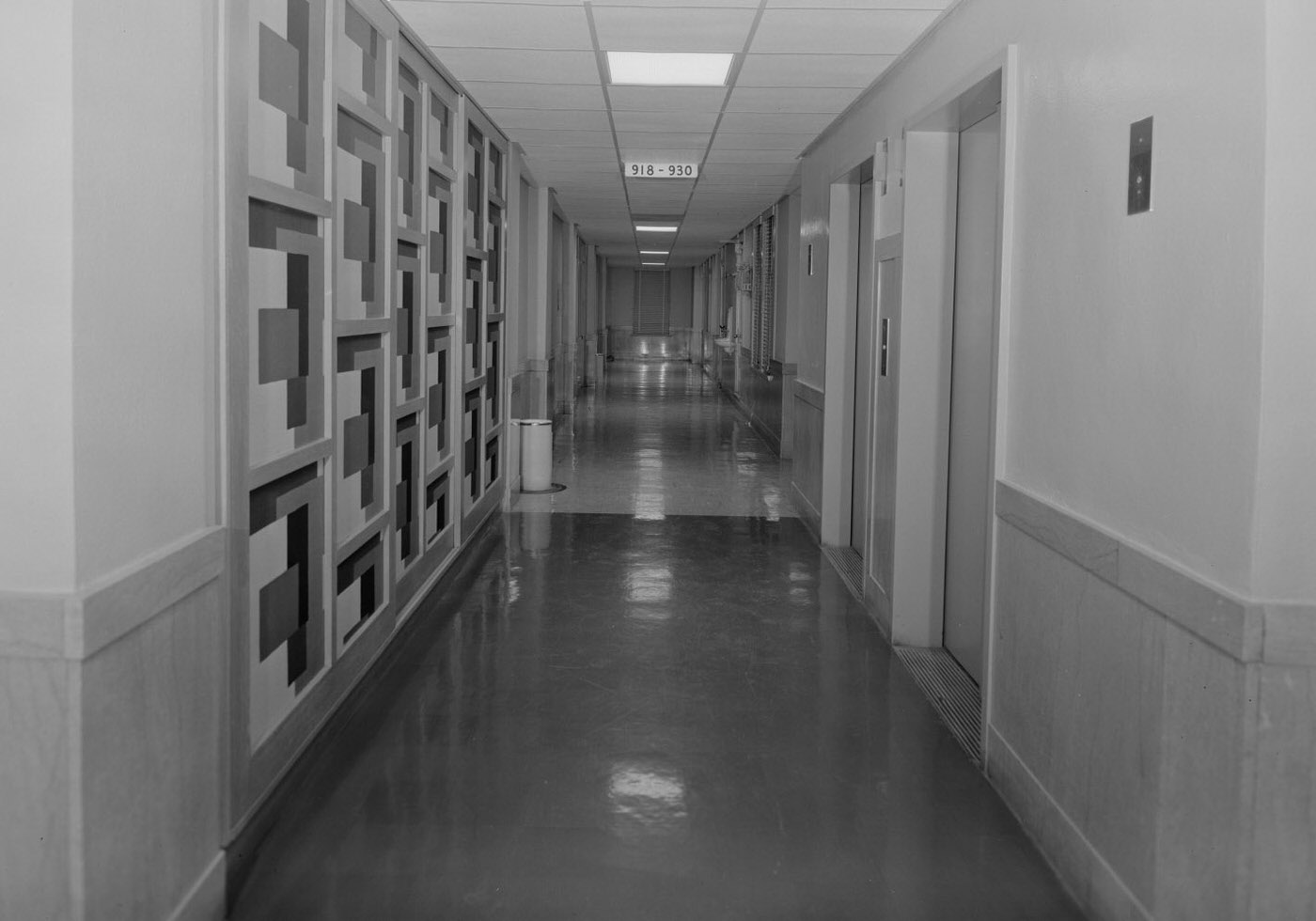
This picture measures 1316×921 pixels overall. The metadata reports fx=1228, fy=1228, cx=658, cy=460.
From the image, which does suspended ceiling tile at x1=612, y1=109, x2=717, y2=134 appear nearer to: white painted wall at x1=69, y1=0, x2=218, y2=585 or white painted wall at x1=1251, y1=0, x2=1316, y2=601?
white painted wall at x1=69, y1=0, x2=218, y2=585

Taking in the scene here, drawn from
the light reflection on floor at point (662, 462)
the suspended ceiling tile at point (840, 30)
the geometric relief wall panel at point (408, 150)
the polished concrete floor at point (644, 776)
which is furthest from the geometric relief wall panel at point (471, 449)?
the suspended ceiling tile at point (840, 30)

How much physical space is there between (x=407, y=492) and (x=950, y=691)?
8.43 feet

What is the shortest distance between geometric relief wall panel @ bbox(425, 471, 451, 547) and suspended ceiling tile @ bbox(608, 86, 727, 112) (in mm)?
2247

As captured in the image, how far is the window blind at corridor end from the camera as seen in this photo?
35.1 metres

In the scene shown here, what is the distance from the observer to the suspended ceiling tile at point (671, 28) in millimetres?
4777

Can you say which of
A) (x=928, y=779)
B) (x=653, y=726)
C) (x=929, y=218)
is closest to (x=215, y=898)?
(x=653, y=726)

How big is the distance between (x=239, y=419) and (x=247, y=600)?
491 mm

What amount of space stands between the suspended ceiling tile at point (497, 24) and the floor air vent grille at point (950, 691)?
2985mm

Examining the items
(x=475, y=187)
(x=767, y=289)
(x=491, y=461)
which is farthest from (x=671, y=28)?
(x=767, y=289)

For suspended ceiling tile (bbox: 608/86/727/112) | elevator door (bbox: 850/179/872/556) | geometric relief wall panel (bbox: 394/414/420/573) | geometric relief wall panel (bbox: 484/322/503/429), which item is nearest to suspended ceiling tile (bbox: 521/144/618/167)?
geometric relief wall panel (bbox: 484/322/503/429)

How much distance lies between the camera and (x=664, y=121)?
7.40 meters

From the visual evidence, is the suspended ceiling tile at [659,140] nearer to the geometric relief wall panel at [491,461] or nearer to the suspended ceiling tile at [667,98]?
the suspended ceiling tile at [667,98]

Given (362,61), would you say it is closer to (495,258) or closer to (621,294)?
(495,258)

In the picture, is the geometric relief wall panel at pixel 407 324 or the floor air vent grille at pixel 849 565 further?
the floor air vent grille at pixel 849 565
